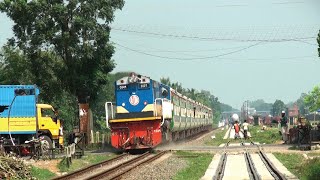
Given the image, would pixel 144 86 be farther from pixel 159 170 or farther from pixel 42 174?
pixel 42 174

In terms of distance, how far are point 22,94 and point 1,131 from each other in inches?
85.0

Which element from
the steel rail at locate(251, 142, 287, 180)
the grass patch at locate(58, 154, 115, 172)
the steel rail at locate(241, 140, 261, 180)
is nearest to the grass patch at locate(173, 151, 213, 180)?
the steel rail at locate(241, 140, 261, 180)

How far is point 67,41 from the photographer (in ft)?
109

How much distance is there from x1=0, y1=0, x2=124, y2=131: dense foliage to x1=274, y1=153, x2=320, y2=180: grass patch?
15.1 meters

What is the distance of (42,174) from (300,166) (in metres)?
8.77

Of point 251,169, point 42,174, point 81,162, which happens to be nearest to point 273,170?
point 251,169

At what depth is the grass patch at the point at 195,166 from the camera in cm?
1712

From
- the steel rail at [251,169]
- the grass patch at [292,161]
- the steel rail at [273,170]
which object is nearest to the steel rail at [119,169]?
the steel rail at [251,169]

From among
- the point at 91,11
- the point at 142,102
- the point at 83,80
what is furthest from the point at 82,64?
the point at 142,102

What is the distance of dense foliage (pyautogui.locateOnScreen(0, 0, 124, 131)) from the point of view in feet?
109

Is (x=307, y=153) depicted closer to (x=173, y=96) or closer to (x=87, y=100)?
(x=173, y=96)

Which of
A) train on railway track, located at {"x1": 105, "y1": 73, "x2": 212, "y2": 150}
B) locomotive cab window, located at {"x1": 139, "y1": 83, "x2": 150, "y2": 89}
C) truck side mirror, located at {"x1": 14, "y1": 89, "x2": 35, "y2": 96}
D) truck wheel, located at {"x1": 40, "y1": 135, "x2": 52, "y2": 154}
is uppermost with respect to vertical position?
locomotive cab window, located at {"x1": 139, "y1": 83, "x2": 150, "y2": 89}

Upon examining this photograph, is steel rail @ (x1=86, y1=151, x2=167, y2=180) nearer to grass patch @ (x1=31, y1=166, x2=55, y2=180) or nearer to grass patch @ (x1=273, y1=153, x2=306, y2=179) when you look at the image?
grass patch @ (x1=31, y1=166, x2=55, y2=180)

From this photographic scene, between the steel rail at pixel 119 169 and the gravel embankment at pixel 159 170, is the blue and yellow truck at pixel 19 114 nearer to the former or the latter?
the steel rail at pixel 119 169
